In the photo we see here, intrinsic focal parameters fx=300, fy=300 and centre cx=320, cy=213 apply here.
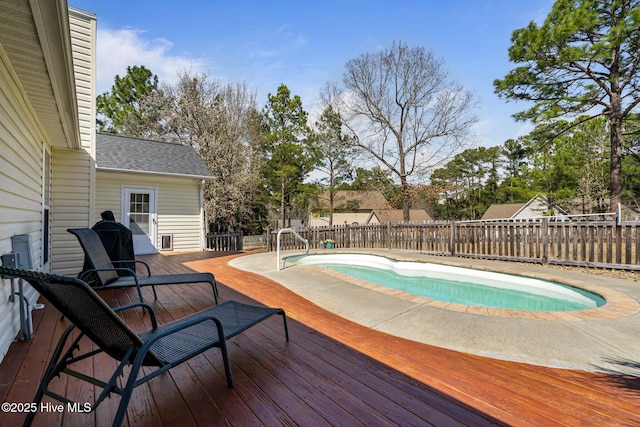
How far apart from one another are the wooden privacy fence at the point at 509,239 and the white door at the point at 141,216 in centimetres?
377

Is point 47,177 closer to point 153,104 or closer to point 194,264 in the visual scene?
point 194,264

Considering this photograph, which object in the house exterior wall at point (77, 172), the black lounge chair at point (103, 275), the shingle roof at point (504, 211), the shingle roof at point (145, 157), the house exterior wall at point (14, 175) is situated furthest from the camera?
the shingle roof at point (504, 211)

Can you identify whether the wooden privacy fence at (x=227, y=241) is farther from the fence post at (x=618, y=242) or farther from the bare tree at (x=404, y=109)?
the fence post at (x=618, y=242)

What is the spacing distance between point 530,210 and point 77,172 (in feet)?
95.9

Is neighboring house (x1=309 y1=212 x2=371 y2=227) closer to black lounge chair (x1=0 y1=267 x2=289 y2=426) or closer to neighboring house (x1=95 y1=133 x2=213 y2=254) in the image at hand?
neighboring house (x1=95 y1=133 x2=213 y2=254)

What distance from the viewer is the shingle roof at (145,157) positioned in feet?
28.4

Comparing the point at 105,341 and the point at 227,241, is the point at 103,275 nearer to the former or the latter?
the point at 105,341

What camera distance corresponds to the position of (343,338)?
277cm

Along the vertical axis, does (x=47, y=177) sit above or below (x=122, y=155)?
below

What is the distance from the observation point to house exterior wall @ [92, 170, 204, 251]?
27.9 feet

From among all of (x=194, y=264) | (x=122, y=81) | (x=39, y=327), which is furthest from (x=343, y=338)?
(x=122, y=81)

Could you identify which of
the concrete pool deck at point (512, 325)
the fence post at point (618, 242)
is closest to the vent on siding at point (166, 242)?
the concrete pool deck at point (512, 325)

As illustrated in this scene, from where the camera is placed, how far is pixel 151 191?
925cm

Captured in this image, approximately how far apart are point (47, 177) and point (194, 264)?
10.4 feet
